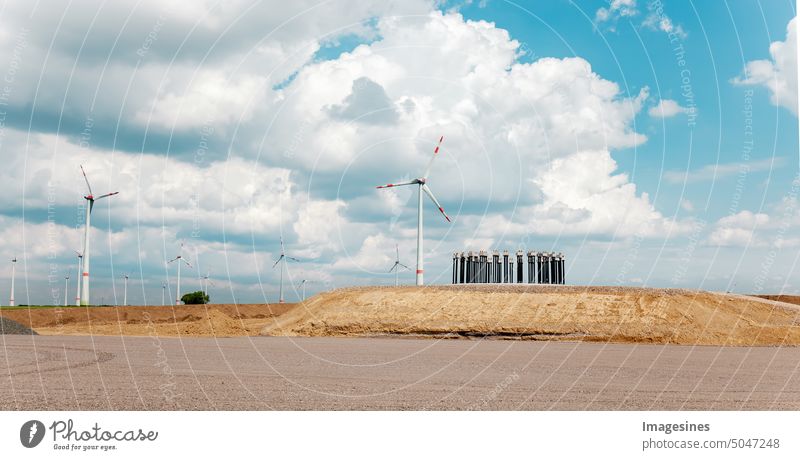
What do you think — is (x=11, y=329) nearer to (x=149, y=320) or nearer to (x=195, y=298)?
(x=149, y=320)

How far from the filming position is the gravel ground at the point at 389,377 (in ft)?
80.3

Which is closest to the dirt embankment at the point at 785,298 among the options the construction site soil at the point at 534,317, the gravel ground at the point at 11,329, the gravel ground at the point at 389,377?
the construction site soil at the point at 534,317

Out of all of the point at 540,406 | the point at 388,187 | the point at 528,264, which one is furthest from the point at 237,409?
the point at 528,264

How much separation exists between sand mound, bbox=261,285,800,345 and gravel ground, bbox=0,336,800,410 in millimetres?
8089

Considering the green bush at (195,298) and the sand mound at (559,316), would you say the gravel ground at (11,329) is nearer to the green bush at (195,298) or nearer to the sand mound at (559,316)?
the sand mound at (559,316)

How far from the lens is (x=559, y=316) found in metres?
66.8

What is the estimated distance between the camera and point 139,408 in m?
22.2

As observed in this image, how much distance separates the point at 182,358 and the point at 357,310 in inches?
1336

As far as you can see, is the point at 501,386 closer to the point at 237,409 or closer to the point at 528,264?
the point at 237,409

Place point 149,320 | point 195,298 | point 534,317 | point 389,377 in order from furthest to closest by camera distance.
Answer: point 195,298 → point 149,320 → point 534,317 → point 389,377

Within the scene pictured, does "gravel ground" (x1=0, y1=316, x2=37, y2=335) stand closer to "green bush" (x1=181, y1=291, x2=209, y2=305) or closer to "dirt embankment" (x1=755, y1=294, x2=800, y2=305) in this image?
"green bush" (x1=181, y1=291, x2=209, y2=305)

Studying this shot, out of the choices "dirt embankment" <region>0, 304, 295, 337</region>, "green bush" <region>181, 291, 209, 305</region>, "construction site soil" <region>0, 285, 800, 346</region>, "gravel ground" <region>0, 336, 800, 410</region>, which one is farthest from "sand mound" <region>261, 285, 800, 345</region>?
"green bush" <region>181, 291, 209, 305</region>

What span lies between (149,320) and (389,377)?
76.1 metres

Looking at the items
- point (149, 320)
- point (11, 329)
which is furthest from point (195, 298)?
point (11, 329)
